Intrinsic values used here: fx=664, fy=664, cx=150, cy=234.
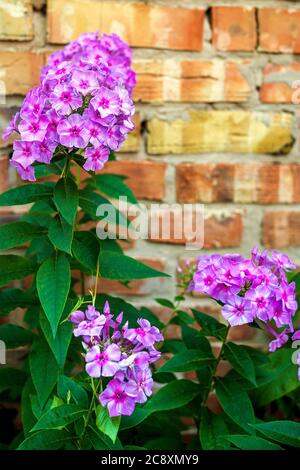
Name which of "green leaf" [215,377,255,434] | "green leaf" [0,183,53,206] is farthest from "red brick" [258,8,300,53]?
"green leaf" [215,377,255,434]

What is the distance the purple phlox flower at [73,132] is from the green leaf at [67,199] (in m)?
0.10

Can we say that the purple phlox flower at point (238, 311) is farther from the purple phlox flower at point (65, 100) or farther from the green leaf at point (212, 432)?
the purple phlox flower at point (65, 100)

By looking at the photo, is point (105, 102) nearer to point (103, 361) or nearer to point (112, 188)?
point (112, 188)

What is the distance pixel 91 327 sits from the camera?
940mm

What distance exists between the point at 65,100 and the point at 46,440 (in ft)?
1.71

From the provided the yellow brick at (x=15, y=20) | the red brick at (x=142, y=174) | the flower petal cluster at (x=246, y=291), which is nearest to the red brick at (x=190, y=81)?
the red brick at (x=142, y=174)

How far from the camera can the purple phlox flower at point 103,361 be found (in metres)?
0.90

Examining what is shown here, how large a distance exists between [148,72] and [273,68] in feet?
1.00

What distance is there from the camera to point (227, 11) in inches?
61.8

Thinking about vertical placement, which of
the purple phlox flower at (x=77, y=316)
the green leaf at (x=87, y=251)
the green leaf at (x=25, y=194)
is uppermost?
the green leaf at (x=25, y=194)

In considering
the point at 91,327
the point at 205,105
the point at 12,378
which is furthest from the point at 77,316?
the point at 205,105

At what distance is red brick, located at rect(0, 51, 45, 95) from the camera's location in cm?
151

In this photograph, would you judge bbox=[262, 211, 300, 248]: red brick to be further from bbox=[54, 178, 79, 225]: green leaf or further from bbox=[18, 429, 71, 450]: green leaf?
bbox=[18, 429, 71, 450]: green leaf
